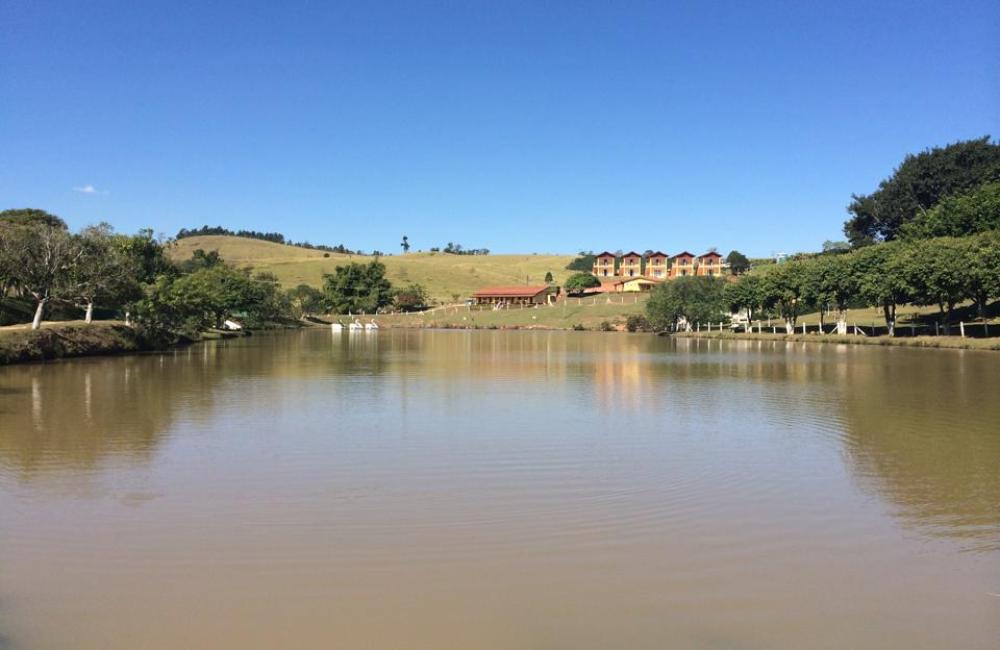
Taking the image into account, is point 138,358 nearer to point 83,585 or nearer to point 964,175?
point 83,585

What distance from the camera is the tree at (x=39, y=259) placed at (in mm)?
37188

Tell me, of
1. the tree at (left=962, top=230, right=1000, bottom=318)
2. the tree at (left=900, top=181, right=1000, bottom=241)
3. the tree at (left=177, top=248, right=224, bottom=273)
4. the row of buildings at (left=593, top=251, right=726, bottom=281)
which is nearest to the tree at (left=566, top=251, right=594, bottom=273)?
the row of buildings at (left=593, top=251, right=726, bottom=281)

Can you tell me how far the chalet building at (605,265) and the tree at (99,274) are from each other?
107m

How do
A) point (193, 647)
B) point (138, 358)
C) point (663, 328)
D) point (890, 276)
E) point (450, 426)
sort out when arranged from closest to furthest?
1. point (193, 647)
2. point (450, 426)
3. point (138, 358)
4. point (890, 276)
5. point (663, 328)

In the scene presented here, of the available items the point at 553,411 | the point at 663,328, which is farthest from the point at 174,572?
the point at 663,328

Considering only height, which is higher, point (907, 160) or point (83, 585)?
point (907, 160)

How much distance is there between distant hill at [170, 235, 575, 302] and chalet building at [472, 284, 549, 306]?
805cm

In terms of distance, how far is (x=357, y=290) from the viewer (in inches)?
4564

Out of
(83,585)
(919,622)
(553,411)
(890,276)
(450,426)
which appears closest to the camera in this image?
(919,622)

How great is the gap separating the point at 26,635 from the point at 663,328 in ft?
248

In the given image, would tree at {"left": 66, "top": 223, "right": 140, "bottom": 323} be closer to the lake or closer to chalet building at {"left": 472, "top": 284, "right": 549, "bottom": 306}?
the lake

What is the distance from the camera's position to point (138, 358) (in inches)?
1535

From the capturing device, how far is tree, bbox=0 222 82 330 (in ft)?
122

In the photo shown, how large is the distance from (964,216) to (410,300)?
76581mm
